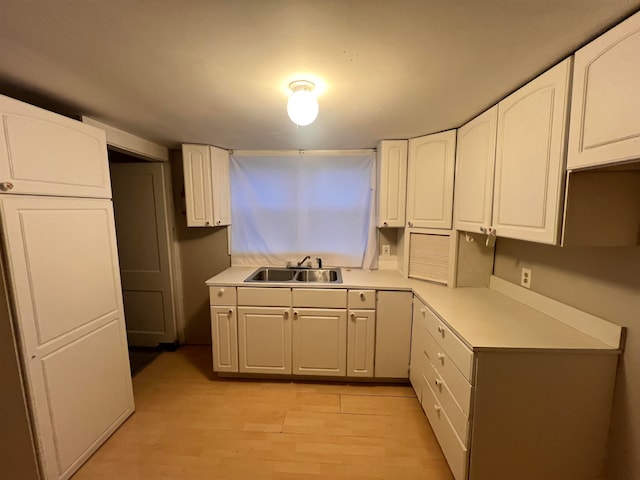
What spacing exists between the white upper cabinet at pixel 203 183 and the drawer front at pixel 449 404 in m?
2.25

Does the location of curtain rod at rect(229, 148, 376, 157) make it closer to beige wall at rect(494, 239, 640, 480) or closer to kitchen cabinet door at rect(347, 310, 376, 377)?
kitchen cabinet door at rect(347, 310, 376, 377)

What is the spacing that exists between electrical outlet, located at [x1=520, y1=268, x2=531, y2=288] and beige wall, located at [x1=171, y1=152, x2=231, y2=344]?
261 cm

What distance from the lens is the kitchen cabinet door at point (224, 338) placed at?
2.31 meters

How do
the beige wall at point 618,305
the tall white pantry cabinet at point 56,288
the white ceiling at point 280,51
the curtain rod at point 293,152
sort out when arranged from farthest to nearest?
the curtain rod at point 293,152 → the tall white pantry cabinet at point 56,288 → the beige wall at point 618,305 → the white ceiling at point 280,51

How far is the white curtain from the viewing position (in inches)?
107

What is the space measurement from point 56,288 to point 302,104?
5.35 feet

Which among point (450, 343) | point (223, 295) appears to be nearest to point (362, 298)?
point (450, 343)

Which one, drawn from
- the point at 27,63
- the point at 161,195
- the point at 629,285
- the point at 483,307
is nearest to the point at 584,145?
the point at 629,285

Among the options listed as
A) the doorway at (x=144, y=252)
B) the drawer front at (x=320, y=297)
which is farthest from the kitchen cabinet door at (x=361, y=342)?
the doorway at (x=144, y=252)

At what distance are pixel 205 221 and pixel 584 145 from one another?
265cm

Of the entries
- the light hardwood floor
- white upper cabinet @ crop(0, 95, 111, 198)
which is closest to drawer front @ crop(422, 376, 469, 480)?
the light hardwood floor

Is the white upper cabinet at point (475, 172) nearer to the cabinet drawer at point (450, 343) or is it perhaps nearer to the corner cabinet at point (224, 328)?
the cabinet drawer at point (450, 343)

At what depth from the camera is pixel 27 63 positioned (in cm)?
115

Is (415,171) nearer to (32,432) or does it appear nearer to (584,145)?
(584,145)
